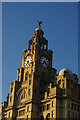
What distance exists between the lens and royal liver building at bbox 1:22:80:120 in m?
81.5

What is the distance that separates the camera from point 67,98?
81.3 m

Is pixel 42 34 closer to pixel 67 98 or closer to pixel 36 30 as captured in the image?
pixel 36 30

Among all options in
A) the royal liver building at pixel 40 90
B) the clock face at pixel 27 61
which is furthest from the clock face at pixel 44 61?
the clock face at pixel 27 61

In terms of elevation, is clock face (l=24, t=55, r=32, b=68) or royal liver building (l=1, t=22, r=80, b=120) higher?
clock face (l=24, t=55, r=32, b=68)

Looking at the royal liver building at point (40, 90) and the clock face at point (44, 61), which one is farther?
the clock face at point (44, 61)

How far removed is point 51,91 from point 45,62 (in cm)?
1869

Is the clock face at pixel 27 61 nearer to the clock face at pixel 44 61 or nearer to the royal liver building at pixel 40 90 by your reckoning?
the royal liver building at pixel 40 90

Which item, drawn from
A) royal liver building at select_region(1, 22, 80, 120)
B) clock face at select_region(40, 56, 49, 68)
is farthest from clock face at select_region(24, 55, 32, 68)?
clock face at select_region(40, 56, 49, 68)

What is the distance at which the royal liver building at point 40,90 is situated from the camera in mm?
81500

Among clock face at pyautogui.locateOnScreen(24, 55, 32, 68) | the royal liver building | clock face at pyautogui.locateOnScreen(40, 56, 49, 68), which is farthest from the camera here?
clock face at pyautogui.locateOnScreen(24, 55, 32, 68)

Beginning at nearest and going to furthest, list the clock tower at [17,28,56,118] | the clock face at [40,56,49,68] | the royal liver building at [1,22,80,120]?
the royal liver building at [1,22,80,120] → the clock tower at [17,28,56,118] → the clock face at [40,56,49,68]

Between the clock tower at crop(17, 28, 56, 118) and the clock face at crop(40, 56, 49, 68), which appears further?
the clock face at crop(40, 56, 49, 68)

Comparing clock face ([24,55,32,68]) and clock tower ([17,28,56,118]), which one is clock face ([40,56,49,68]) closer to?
clock tower ([17,28,56,118])

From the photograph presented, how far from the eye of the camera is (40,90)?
89750mm
